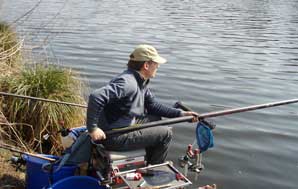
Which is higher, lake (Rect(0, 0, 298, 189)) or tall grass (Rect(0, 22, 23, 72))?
tall grass (Rect(0, 22, 23, 72))

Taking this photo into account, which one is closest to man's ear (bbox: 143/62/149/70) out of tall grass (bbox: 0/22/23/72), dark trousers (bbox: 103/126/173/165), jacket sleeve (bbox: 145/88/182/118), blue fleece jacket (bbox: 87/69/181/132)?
blue fleece jacket (bbox: 87/69/181/132)

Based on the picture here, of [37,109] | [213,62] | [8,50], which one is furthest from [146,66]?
[213,62]

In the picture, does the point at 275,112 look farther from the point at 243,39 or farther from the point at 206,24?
the point at 206,24

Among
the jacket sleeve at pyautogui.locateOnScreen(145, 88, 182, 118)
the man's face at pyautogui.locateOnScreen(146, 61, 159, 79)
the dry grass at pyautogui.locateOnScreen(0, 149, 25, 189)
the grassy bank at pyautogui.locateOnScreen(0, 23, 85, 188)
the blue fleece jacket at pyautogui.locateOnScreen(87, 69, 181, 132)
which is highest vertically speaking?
A: the man's face at pyautogui.locateOnScreen(146, 61, 159, 79)

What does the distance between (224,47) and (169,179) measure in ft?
41.0

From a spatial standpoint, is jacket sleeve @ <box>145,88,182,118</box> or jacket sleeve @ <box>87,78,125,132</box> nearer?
jacket sleeve @ <box>87,78,125,132</box>

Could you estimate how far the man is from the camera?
4.09 m

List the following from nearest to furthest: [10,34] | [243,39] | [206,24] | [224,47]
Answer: [10,34]
[224,47]
[243,39]
[206,24]

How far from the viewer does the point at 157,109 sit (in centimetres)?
496

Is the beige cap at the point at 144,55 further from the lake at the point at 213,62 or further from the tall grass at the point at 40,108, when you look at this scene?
the tall grass at the point at 40,108

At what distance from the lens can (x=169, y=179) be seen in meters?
4.28

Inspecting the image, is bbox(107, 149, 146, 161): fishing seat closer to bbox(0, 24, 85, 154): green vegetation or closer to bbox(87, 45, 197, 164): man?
bbox(87, 45, 197, 164): man

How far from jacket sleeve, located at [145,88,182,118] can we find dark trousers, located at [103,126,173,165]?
0.39m

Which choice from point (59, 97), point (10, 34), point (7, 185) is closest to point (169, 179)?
point (7, 185)
